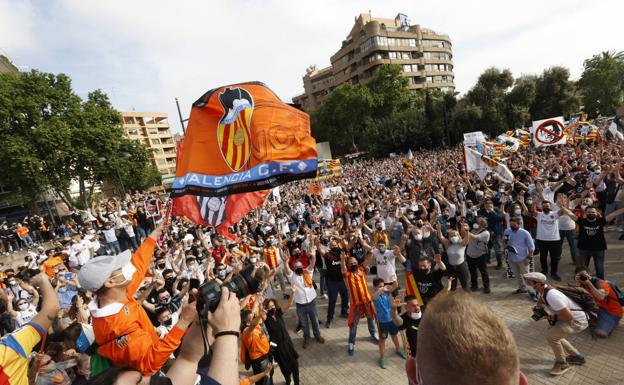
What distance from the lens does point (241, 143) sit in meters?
5.00

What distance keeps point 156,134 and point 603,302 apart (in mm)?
84372

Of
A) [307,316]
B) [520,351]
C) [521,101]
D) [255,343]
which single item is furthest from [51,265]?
[521,101]

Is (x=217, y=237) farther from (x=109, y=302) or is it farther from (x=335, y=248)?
(x=109, y=302)

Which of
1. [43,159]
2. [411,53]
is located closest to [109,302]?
[43,159]

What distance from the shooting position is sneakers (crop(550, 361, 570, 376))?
4.48 meters

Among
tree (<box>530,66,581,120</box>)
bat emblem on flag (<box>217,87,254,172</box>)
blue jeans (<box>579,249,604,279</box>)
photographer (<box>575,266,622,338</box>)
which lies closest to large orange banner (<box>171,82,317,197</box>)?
bat emblem on flag (<box>217,87,254,172</box>)

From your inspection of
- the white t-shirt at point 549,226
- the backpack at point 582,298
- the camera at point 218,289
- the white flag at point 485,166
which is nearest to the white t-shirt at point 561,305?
the backpack at point 582,298

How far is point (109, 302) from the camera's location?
2.50 metres

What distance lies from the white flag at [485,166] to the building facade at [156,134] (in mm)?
67527

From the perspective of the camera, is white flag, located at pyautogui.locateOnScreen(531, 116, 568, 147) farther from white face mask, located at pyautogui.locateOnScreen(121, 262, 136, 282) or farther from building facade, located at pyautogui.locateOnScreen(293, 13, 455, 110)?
building facade, located at pyautogui.locateOnScreen(293, 13, 455, 110)

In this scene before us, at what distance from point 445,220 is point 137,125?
77896mm

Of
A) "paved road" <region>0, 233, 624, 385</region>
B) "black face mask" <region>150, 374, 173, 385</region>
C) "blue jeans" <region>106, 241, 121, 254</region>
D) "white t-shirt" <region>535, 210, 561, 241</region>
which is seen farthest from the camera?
"blue jeans" <region>106, 241, 121, 254</region>

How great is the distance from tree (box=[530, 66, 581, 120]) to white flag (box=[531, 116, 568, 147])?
23085 mm

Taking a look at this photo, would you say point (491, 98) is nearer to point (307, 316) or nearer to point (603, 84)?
point (603, 84)
